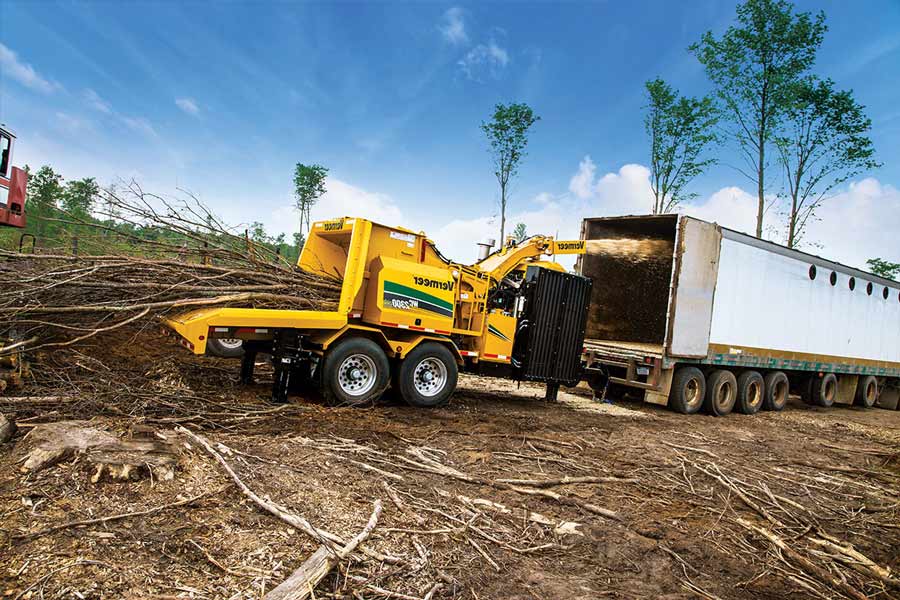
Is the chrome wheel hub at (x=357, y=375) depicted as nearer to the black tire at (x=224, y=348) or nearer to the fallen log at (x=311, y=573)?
the black tire at (x=224, y=348)

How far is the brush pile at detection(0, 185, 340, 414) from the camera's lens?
20.4ft

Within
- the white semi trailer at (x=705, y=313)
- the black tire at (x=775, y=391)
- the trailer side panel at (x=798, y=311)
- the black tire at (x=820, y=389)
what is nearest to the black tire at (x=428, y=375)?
the white semi trailer at (x=705, y=313)

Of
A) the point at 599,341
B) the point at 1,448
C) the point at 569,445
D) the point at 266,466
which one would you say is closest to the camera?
the point at 1,448

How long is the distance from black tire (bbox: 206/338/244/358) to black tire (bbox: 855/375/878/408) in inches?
639

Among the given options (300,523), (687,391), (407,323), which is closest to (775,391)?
(687,391)

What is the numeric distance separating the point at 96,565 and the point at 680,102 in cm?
2674

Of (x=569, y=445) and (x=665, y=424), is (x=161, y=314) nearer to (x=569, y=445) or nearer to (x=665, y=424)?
(x=569, y=445)

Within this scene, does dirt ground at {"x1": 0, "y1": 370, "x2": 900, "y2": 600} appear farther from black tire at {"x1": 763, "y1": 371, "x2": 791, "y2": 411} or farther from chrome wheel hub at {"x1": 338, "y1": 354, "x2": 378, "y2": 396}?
black tire at {"x1": 763, "y1": 371, "x2": 791, "y2": 411}

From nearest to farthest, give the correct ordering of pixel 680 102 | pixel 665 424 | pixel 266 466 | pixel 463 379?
pixel 266 466, pixel 665 424, pixel 463 379, pixel 680 102

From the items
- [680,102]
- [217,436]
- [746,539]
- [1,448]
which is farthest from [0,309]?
[680,102]

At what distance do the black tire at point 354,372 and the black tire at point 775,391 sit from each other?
9.16 m

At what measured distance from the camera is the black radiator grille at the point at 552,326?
916 centimetres

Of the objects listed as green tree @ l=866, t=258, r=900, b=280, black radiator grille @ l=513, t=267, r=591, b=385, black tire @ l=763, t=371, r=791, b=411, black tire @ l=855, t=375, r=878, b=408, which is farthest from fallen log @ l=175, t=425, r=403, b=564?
green tree @ l=866, t=258, r=900, b=280

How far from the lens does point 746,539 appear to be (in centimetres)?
448
